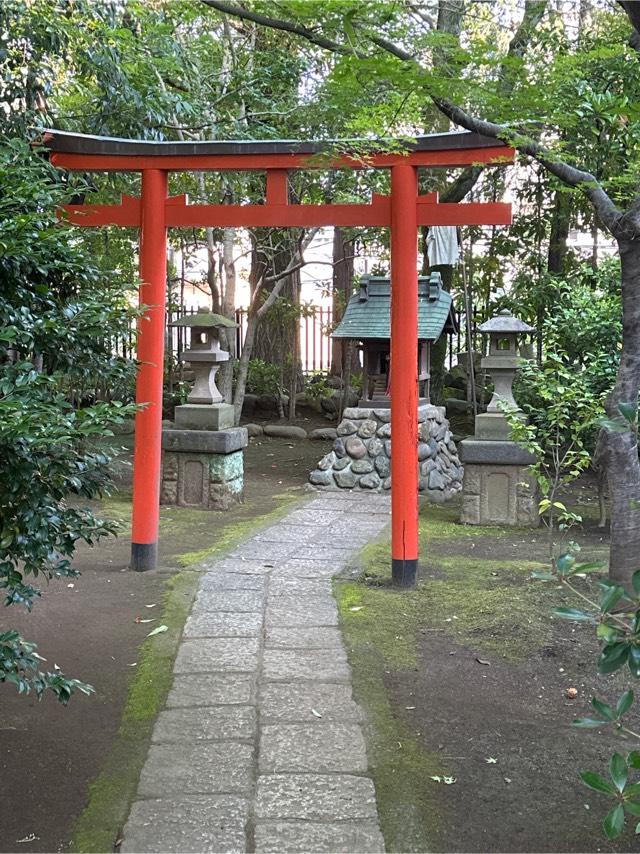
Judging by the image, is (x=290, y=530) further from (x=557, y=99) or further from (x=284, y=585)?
(x=557, y=99)

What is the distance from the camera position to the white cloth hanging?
1177 centimetres

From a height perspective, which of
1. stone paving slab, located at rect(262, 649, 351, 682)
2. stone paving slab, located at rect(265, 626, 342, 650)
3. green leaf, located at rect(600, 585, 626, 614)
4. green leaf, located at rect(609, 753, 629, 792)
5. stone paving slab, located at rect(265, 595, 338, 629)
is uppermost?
green leaf, located at rect(600, 585, 626, 614)

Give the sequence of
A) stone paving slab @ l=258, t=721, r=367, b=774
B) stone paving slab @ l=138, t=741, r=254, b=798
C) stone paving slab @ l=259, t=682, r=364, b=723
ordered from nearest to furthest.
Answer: stone paving slab @ l=138, t=741, r=254, b=798
stone paving slab @ l=258, t=721, r=367, b=774
stone paving slab @ l=259, t=682, r=364, b=723

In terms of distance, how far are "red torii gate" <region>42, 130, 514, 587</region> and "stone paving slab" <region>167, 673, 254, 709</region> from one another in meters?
1.98

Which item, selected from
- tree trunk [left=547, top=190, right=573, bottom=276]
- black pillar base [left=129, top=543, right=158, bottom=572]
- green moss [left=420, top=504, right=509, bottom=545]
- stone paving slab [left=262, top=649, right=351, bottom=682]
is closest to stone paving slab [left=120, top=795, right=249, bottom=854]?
stone paving slab [left=262, top=649, right=351, bottom=682]

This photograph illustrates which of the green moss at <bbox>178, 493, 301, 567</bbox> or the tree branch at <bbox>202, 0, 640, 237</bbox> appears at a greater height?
the tree branch at <bbox>202, 0, 640, 237</bbox>

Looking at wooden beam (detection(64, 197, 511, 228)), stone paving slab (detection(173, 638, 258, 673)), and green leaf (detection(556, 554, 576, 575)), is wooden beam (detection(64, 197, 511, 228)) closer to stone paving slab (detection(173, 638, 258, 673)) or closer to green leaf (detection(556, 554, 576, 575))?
stone paving slab (detection(173, 638, 258, 673))

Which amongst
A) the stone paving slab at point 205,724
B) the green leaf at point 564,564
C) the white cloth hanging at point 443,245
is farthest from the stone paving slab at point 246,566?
the white cloth hanging at point 443,245

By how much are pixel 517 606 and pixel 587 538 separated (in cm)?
236

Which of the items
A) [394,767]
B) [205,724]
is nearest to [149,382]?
[205,724]

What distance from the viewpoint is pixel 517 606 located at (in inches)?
202

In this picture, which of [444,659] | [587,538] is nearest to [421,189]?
[587,538]

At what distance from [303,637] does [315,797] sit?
5.67ft

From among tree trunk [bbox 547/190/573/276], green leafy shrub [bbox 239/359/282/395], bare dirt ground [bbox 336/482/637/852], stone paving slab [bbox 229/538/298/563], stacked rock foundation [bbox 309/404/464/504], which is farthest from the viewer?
green leafy shrub [bbox 239/359/282/395]
